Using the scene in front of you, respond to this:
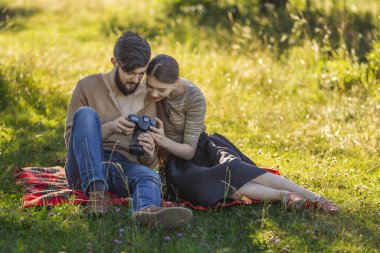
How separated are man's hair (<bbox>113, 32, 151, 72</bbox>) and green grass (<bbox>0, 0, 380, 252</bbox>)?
901mm

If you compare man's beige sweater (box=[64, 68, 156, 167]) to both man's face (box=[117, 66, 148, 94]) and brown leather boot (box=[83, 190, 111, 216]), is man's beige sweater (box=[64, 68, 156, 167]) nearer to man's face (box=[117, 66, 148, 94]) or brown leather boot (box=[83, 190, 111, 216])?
man's face (box=[117, 66, 148, 94])

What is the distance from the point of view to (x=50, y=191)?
15.7 ft

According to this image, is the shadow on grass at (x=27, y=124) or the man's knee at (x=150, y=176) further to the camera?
the shadow on grass at (x=27, y=124)

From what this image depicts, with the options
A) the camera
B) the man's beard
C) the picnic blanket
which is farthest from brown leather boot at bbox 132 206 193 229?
the man's beard

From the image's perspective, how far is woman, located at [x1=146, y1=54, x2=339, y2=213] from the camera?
14.6 feet

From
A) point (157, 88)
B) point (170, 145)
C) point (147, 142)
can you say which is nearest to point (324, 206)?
point (170, 145)

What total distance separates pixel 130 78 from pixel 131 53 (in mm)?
195

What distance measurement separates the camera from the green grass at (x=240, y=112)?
4.04m

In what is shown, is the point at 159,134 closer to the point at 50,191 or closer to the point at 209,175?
Result: the point at 209,175

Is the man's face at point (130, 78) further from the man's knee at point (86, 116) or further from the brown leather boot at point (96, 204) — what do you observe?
the brown leather boot at point (96, 204)

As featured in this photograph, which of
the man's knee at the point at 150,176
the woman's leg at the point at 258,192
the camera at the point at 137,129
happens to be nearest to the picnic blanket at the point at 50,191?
the woman's leg at the point at 258,192

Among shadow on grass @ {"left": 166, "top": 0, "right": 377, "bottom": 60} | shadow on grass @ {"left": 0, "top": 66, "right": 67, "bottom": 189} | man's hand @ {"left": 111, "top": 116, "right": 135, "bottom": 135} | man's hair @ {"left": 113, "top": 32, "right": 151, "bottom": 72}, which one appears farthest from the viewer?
shadow on grass @ {"left": 166, "top": 0, "right": 377, "bottom": 60}

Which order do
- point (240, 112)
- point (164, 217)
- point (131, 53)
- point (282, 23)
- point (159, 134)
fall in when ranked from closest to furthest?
point (164, 217)
point (131, 53)
point (159, 134)
point (240, 112)
point (282, 23)

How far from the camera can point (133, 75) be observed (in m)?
4.38
